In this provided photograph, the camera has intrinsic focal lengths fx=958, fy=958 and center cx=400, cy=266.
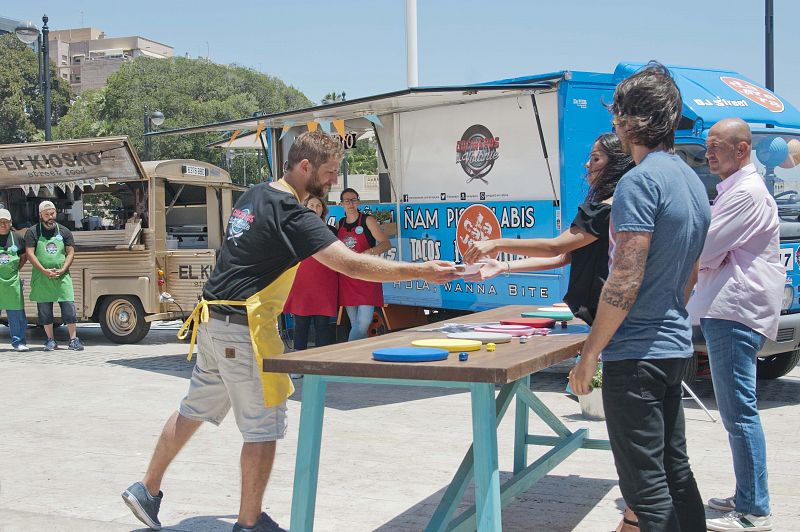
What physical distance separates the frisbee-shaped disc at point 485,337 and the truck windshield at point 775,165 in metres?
4.77

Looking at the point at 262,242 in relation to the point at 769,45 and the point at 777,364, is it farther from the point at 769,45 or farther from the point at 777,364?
the point at 769,45

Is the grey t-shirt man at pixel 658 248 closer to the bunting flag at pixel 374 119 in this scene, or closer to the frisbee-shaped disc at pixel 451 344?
the frisbee-shaped disc at pixel 451 344

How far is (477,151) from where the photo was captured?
979 cm

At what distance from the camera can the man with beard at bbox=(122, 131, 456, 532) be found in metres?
4.32

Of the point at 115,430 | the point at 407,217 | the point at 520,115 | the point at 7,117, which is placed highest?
the point at 7,117

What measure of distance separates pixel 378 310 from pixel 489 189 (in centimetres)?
227

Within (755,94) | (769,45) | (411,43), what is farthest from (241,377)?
(769,45)

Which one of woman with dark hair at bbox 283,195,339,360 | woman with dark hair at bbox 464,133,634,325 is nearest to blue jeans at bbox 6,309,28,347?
woman with dark hair at bbox 283,195,339,360

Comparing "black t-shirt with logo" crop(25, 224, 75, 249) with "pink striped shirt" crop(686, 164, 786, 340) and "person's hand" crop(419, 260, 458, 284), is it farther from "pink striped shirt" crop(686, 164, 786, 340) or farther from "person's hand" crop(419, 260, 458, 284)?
"pink striped shirt" crop(686, 164, 786, 340)

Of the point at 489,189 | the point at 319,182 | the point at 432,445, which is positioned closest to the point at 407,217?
the point at 489,189

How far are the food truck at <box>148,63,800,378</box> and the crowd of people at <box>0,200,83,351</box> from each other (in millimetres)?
3731

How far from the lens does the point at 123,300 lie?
13.2 m

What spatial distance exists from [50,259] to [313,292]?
4.62 metres

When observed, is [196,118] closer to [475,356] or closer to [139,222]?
[139,222]
